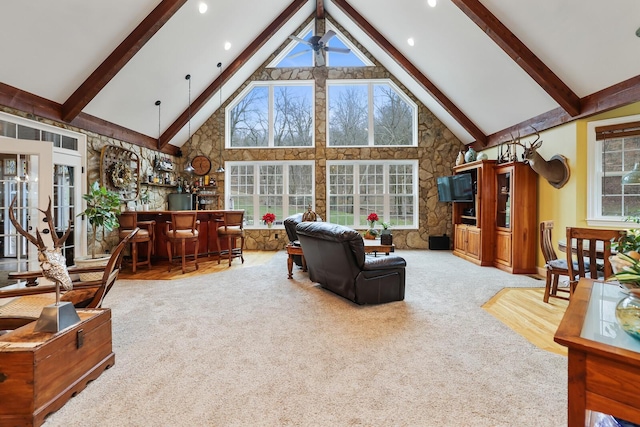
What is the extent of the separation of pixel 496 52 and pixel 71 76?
6445 millimetres

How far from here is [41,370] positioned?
1725 mm

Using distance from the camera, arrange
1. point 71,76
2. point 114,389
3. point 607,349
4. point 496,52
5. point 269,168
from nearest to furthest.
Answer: point 607,349, point 114,389, point 71,76, point 496,52, point 269,168

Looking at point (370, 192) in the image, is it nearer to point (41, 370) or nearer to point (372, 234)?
point (372, 234)

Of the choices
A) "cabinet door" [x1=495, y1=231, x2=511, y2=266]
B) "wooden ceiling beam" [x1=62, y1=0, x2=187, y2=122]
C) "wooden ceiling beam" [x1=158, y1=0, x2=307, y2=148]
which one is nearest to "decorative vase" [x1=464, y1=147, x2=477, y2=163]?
"cabinet door" [x1=495, y1=231, x2=511, y2=266]

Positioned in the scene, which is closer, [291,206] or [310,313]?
[310,313]

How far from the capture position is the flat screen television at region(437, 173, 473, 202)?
274 inches

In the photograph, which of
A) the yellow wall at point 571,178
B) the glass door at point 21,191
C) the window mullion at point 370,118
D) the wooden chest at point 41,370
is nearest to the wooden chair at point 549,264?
the yellow wall at point 571,178

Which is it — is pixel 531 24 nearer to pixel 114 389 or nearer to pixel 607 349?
pixel 607 349

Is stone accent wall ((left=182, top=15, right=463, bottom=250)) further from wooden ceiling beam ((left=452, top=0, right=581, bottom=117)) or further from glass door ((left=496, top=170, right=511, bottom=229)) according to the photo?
wooden ceiling beam ((left=452, top=0, right=581, bottom=117))

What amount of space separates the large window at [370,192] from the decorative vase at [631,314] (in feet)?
23.7

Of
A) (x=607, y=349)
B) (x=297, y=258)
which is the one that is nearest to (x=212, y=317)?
(x=297, y=258)

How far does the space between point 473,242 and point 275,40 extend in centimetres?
664

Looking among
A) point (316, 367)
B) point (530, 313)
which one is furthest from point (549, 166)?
point (316, 367)

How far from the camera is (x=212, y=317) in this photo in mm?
3383
